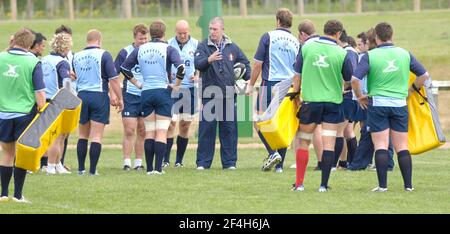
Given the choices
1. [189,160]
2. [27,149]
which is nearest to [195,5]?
[189,160]

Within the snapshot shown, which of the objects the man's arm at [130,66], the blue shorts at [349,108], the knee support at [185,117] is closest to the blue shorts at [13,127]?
the man's arm at [130,66]

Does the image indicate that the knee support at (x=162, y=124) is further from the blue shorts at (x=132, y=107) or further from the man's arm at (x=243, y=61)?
the man's arm at (x=243, y=61)

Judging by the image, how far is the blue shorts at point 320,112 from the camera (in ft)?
42.3

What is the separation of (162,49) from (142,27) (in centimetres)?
89

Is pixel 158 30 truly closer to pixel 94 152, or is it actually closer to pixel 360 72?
pixel 94 152

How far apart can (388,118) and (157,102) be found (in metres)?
3.75

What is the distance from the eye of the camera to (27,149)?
11867 millimetres

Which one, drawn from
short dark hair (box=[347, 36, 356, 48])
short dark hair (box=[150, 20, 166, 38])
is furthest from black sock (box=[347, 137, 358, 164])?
short dark hair (box=[150, 20, 166, 38])

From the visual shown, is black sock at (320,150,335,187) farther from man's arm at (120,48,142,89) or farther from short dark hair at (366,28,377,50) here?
man's arm at (120,48,142,89)

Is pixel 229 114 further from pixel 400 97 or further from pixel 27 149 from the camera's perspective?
pixel 27 149

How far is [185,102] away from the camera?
676 inches

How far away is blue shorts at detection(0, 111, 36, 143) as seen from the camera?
12.2m

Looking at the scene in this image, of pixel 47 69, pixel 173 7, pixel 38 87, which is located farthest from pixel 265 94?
pixel 173 7

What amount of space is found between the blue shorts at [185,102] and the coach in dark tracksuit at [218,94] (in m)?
0.49
